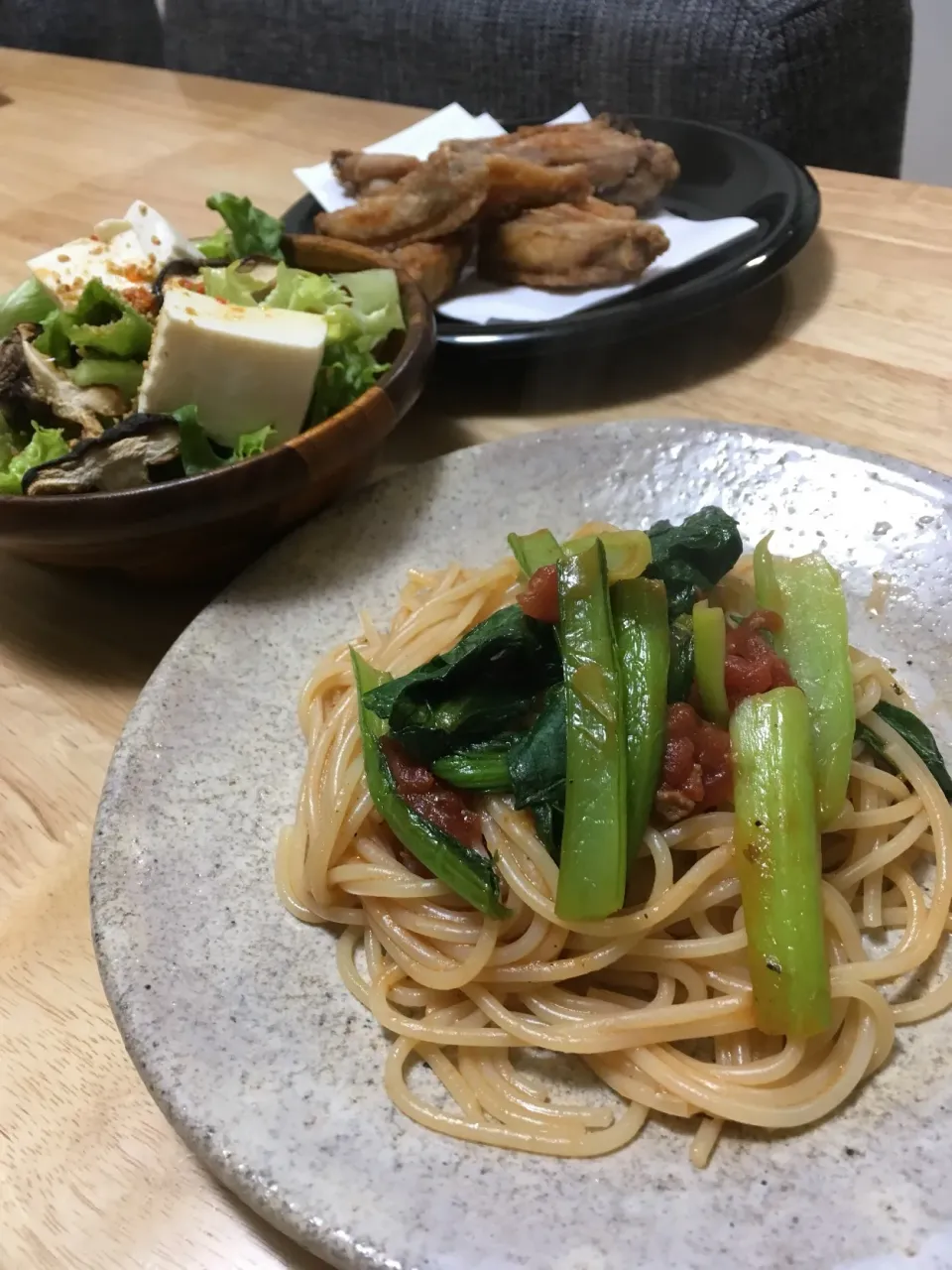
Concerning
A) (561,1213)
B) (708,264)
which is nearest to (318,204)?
(708,264)

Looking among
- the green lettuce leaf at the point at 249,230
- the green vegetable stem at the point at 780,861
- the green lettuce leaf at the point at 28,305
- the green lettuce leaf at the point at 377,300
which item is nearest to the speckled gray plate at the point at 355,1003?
the green vegetable stem at the point at 780,861

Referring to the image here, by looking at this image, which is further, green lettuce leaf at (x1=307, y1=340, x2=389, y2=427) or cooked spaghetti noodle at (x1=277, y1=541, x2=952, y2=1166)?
green lettuce leaf at (x1=307, y1=340, x2=389, y2=427)

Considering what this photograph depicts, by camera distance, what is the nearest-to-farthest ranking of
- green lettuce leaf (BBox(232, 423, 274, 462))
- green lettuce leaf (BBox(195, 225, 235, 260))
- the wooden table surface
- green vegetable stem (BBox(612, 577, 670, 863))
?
the wooden table surface, green vegetable stem (BBox(612, 577, 670, 863)), green lettuce leaf (BBox(232, 423, 274, 462)), green lettuce leaf (BBox(195, 225, 235, 260))

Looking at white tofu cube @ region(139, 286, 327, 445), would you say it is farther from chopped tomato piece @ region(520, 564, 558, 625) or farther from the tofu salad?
chopped tomato piece @ region(520, 564, 558, 625)

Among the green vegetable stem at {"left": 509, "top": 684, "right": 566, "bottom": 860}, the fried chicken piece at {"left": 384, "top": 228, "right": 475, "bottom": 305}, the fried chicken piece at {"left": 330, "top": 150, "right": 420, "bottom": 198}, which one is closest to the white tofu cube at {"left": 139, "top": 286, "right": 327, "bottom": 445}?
the fried chicken piece at {"left": 384, "top": 228, "right": 475, "bottom": 305}

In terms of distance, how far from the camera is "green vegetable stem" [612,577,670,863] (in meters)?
1.61

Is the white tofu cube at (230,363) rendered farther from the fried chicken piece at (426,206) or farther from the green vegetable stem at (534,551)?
the fried chicken piece at (426,206)

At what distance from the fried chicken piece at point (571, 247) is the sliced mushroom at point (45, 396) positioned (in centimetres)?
137

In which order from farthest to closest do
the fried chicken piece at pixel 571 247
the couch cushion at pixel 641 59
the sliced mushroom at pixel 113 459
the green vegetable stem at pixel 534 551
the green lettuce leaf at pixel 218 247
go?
the couch cushion at pixel 641 59
the fried chicken piece at pixel 571 247
the green lettuce leaf at pixel 218 247
the sliced mushroom at pixel 113 459
the green vegetable stem at pixel 534 551

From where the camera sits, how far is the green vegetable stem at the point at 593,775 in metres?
1.54

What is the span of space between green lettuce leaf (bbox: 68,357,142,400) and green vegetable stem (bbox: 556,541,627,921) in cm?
139

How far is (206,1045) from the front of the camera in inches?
57.1

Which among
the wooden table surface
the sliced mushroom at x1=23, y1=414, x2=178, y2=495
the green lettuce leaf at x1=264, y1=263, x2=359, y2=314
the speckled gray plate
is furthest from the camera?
the green lettuce leaf at x1=264, y1=263, x2=359, y2=314

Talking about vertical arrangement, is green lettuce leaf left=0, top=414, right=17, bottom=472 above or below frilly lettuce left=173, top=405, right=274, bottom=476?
below
